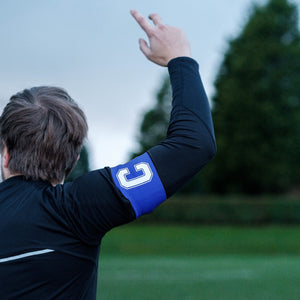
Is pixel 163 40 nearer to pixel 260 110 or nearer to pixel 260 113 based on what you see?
pixel 260 110

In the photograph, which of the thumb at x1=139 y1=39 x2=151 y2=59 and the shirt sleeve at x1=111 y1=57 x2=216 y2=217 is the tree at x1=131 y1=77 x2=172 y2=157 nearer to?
the thumb at x1=139 y1=39 x2=151 y2=59

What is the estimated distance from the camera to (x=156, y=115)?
196ft

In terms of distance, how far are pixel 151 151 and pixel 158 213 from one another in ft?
78.9

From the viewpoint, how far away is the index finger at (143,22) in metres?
1.67

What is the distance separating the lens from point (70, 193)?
150 cm


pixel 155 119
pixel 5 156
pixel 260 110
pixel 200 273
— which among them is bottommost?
pixel 260 110

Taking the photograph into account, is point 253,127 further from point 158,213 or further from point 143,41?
point 143,41

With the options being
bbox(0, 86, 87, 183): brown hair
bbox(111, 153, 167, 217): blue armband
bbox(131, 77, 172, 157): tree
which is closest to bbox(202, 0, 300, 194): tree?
bbox(131, 77, 172, 157): tree

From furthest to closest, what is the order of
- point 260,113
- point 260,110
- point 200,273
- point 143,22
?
1. point 260,113
2. point 260,110
3. point 200,273
4. point 143,22

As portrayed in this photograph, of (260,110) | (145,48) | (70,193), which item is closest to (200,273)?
(145,48)

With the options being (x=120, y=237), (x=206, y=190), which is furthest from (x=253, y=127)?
(x=120, y=237)

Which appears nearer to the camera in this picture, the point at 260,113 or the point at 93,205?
the point at 93,205

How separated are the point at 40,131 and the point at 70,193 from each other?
0.23m

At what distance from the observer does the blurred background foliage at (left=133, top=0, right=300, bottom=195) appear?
38.5 m
